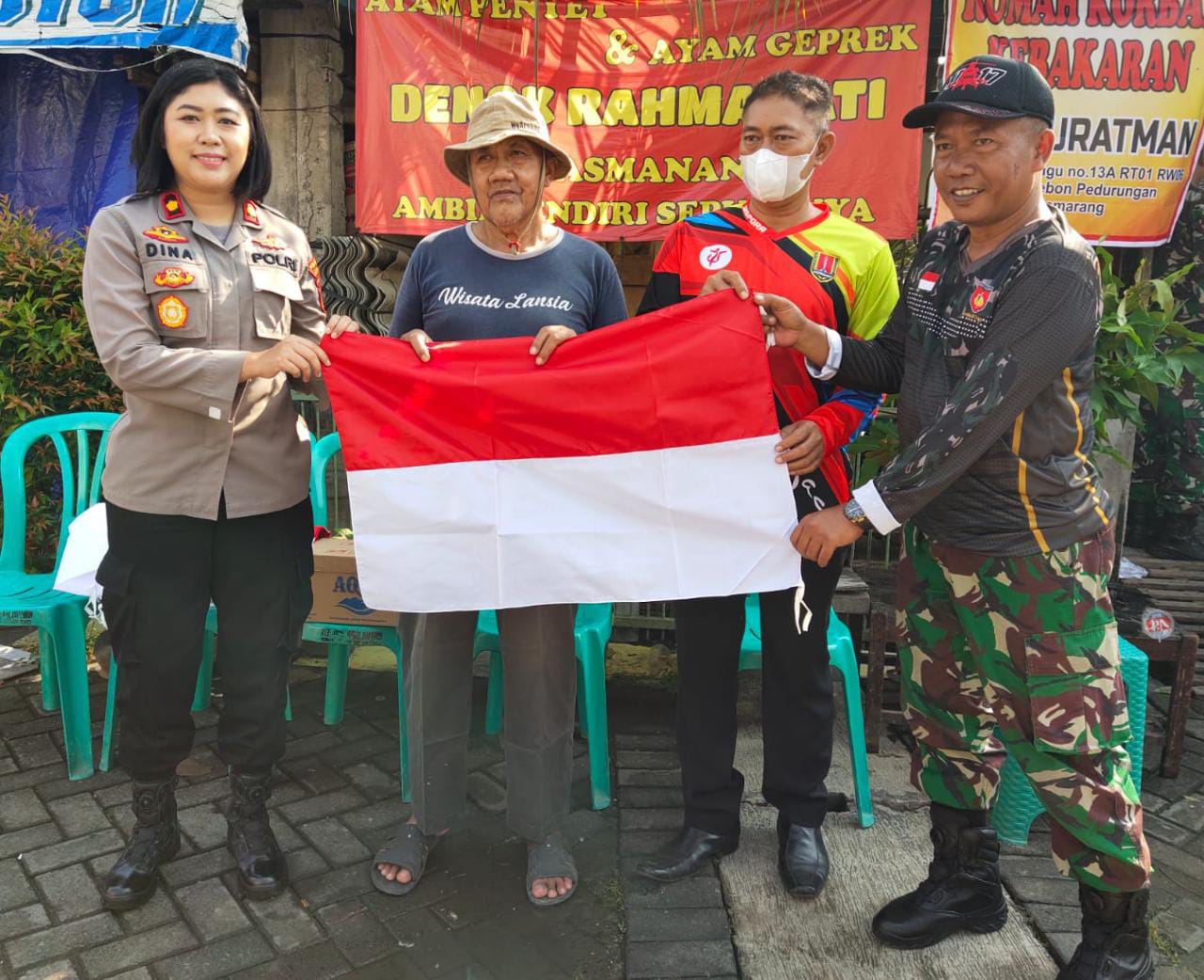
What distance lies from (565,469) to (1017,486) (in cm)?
116

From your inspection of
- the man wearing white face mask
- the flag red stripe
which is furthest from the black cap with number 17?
the flag red stripe

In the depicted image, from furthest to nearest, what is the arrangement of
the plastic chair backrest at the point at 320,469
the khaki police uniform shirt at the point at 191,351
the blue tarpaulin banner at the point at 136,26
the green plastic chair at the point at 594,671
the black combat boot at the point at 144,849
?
1. the blue tarpaulin banner at the point at 136,26
2. the plastic chair backrest at the point at 320,469
3. the green plastic chair at the point at 594,671
4. the black combat boot at the point at 144,849
5. the khaki police uniform shirt at the point at 191,351

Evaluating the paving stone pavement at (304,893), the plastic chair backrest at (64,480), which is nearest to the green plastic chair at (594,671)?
the paving stone pavement at (304,893)

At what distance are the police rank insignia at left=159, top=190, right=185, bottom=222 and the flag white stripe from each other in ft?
2.80

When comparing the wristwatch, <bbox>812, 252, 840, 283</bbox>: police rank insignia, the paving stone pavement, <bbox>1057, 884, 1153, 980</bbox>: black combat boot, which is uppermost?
<bbox>812, 252, 840, 283</bbox>: police rank insignia

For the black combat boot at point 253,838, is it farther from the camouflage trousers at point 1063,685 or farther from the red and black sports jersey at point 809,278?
the camouflage trousers at point 1063,685

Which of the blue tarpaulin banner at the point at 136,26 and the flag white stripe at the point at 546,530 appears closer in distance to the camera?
the flag white stripe at the point at 546,530

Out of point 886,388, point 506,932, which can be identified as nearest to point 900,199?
point 886,388

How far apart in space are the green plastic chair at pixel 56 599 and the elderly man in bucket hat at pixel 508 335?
54.7 inches

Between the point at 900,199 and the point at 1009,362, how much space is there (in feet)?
8.94

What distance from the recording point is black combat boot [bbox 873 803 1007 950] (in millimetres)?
2637

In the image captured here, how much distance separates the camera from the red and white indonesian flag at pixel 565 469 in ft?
8.45

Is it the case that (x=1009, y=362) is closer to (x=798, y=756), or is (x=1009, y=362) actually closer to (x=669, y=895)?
(x=798, y=756)

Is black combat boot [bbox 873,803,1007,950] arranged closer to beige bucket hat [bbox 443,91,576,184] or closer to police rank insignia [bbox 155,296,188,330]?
beige bucket hat [bbox 443,91,576,184]
